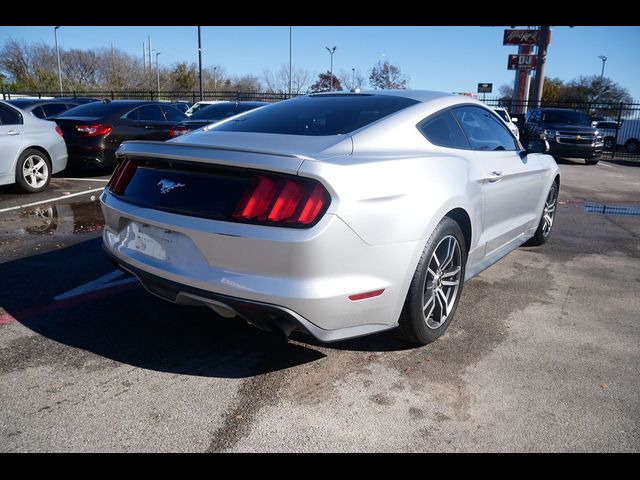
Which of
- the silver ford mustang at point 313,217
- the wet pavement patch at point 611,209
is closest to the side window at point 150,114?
the silver ford mustang at point 313,217

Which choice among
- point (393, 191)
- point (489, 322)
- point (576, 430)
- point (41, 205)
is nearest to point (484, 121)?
point (489, 322)

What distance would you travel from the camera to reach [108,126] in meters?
9.56

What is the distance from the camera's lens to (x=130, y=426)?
2.26 meters

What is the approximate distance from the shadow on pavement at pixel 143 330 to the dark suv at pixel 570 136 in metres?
15.6

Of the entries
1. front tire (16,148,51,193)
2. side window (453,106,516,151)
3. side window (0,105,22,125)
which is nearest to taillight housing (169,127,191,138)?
front tire (16,148,51,193)

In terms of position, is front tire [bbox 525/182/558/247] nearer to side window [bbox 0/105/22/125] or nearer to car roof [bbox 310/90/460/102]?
car roof [bbox 310/90/460/102]

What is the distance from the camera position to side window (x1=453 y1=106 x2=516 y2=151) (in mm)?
3750

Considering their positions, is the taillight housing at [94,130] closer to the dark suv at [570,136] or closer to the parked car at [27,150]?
the parked car at [27,150]

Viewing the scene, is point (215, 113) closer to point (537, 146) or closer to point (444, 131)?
point (537, 146)

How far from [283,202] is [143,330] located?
151 cm

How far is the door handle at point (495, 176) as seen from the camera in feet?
11.9

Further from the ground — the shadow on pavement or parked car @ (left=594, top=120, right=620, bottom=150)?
parked car @ (left=594, top=120, right=620, bottom=150)

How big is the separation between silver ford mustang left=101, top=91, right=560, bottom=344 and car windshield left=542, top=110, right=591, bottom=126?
52.5ft
